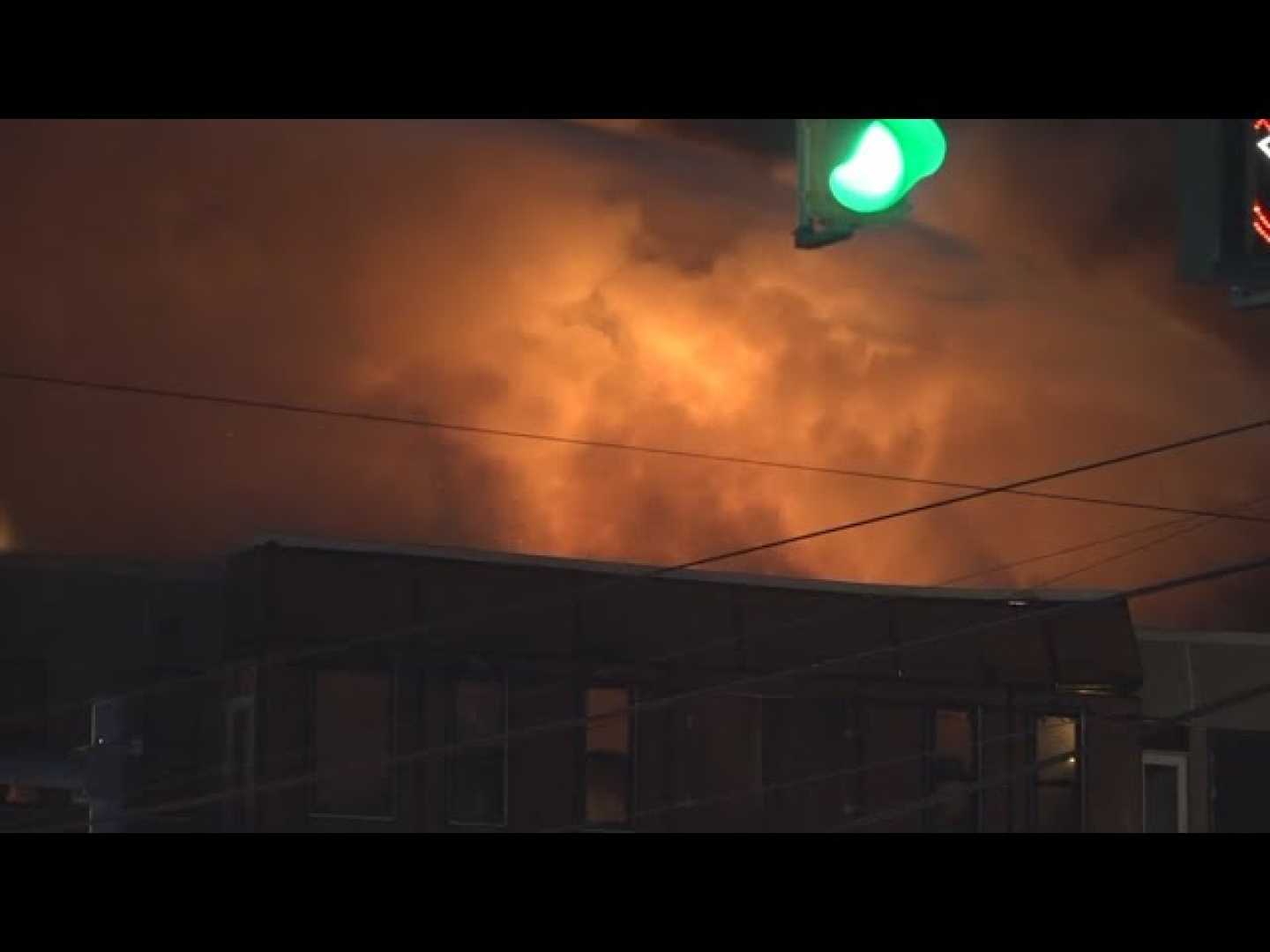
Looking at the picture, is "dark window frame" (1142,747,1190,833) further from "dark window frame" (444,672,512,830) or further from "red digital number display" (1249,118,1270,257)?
"red digital number display" (1249,118,1270,257)

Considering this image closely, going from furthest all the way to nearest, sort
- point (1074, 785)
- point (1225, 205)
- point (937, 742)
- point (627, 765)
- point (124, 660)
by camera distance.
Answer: point (1074, 785)
point (937, 742)
point (627, 765)
point (124, 660)
point (1225, 205)

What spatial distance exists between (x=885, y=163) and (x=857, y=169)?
0.23ft

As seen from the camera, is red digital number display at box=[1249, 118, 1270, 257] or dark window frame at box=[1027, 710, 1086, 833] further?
dark window frame at box=[1027, 710, 1086, 833]

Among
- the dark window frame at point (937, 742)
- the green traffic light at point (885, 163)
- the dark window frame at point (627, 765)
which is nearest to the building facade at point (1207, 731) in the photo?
the dark window frame at point (937, 742)

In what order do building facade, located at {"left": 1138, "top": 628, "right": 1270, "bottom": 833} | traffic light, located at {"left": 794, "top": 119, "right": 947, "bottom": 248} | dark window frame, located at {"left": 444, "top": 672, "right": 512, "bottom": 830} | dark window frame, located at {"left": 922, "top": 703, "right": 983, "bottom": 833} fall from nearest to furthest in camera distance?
traffic light, located at {"left": 794, "top": 119, "right": 947, "bottom": 248} < dark window frame, located at {"left": 444, "top": 672, "right": 512, "bottom": 830} < dark window frame, located at {"left": 922, "top": 703, "right": 983, "bottom": 833} < building facade, located at {"left": 1138, "top": 628, "right": 1270, "bottom": 833}

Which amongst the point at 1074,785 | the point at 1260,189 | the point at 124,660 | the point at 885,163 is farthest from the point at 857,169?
the point at 1074,785

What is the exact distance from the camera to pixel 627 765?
2480 cm

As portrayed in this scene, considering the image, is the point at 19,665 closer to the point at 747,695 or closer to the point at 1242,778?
the point at 747,695

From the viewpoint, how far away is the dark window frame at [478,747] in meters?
23.5

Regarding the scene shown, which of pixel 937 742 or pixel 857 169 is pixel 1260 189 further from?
pixel 937 742

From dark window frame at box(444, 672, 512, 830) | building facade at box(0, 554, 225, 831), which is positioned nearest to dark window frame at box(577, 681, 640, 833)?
dark window frame at box(444, 672, 512, 830)

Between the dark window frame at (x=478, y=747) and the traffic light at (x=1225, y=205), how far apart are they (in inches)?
682

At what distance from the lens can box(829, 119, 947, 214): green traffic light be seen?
5.42 m

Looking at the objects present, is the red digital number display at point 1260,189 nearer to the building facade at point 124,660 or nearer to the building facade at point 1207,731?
the building facade at point 124,660
